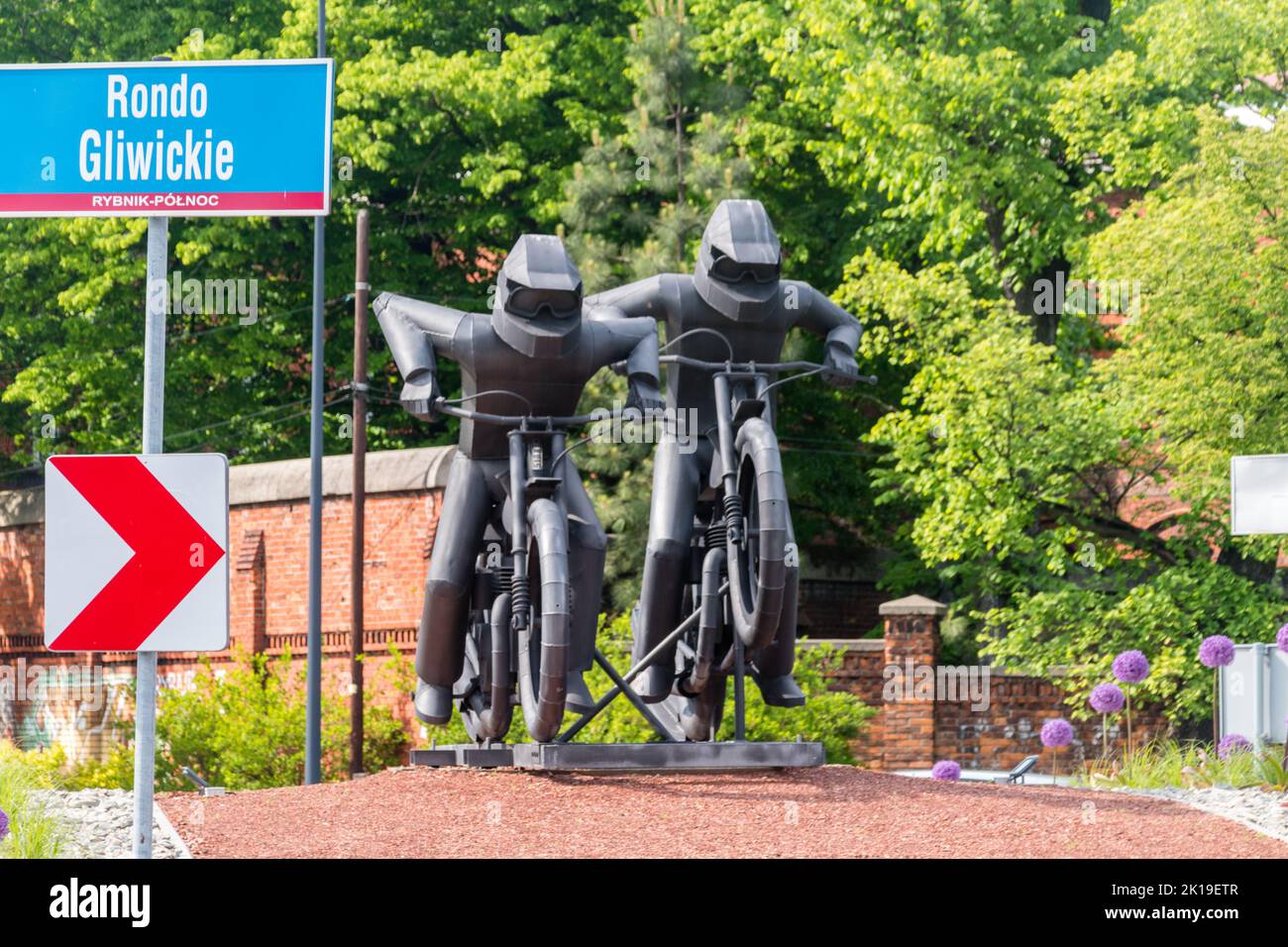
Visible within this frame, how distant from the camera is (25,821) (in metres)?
8.20

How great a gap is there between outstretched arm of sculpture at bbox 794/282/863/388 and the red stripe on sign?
16.5 feet

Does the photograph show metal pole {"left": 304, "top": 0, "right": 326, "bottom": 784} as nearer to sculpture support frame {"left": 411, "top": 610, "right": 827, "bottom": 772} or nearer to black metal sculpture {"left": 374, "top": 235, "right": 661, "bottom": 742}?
black metal sculpture {"left": 374, "top": 235, "right": 661, "bottom": 742}

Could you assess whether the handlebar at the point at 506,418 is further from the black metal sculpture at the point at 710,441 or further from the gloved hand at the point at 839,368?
the gloved hand at the point at 839,368

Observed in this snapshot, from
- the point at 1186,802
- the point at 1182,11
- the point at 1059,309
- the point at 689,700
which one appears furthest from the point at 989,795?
the point at 1059,309

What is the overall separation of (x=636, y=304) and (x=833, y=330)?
4.17ft

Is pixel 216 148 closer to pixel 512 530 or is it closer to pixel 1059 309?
pixel 512 530

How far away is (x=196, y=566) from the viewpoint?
6.52 m

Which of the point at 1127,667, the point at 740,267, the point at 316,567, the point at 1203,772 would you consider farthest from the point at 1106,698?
the point at 316,567

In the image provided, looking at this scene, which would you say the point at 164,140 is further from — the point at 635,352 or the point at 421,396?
the point at 635,352

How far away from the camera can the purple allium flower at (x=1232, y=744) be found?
13223 mm

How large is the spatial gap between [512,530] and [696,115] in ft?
54.3

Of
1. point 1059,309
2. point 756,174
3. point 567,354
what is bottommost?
point 567,354

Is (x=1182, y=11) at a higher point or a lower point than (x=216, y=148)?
higher

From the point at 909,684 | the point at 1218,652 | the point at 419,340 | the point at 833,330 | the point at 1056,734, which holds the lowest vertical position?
the point at 909,684
